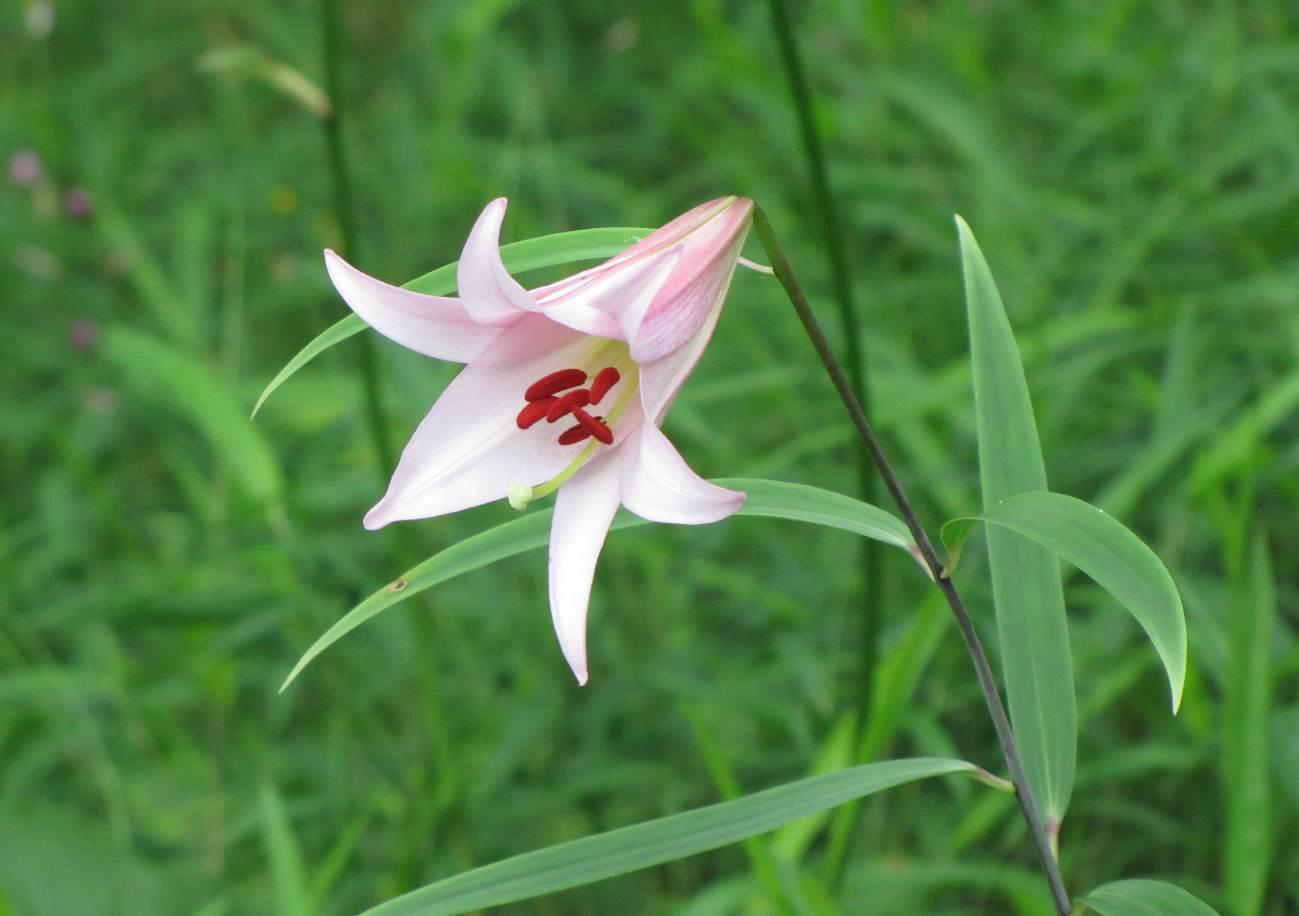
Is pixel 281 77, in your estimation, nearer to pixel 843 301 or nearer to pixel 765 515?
pixel 843 301

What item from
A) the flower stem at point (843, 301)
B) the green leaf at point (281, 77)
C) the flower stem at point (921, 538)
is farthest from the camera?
the green leaf at point (281, 77)

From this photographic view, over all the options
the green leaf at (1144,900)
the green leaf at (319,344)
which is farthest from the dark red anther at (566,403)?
the green leaf at (1144,900)

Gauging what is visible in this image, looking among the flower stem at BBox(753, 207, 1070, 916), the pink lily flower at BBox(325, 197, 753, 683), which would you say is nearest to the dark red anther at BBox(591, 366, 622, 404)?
the pink lily flower at BBox(325, 197, 753, 683)

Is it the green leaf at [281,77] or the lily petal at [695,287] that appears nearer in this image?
the lily petal at [695,287]

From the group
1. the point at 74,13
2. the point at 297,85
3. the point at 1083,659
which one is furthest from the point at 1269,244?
the point at 74,13

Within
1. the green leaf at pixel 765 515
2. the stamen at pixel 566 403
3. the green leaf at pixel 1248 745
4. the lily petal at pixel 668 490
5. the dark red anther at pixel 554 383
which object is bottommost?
the green leaf at pixel 1248 745

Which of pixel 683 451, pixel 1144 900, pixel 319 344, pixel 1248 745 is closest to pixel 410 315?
pixel 319 344

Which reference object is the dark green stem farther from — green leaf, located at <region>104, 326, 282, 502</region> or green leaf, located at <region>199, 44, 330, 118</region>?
green leaf, located at <region>104, 326, 282, 502</region>

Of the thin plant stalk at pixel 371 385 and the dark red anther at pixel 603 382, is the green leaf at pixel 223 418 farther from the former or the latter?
the dark red anther at pixel 603 382
